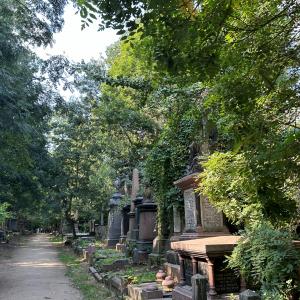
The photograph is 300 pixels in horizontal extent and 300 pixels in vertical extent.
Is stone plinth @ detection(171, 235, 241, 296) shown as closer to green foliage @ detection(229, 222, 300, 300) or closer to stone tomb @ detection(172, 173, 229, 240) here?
green foliage @ detection(229, 222, 300, 300)

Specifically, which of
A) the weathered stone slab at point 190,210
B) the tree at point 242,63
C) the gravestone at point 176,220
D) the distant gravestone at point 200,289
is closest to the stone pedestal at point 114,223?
the gravestone at point 176,220

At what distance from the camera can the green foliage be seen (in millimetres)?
5840

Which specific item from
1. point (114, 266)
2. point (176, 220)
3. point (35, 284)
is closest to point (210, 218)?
point (176, 220)

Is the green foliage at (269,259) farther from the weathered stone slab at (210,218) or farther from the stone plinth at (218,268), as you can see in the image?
the weathered stone slab at (210,218)

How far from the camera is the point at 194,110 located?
4.80 meters

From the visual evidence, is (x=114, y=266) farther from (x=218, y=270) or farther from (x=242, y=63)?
(x=242, y=63)

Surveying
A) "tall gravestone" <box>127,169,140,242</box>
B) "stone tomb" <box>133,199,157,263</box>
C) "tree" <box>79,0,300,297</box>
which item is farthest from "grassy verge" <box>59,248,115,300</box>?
"tree" <box>79,0,300,297</box>

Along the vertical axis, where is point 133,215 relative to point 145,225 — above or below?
above

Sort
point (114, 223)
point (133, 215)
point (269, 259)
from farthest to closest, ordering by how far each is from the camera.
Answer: point (114, 223) → point (133, 215) → point (269, 259)

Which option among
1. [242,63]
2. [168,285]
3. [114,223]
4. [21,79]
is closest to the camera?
[242,63]

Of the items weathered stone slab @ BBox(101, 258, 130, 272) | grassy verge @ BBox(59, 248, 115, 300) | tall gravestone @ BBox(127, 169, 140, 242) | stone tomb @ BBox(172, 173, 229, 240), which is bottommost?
grassy verge @ BBox(59, 248, 115, 300)

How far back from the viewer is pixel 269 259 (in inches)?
239

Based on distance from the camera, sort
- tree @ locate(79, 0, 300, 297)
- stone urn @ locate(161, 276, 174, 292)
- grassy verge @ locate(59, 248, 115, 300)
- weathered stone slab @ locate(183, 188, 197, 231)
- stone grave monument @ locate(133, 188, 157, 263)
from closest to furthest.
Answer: tree @ locate(79, 0, 300, 297), stone urn @ locate(161, 276, 174, 292), weathered stone slab @ locate(183, 188, 197, 231), grassy verge @ locate(59, 248, 115, 300), stone grave monument @ locate(133, 188, 157, 263)

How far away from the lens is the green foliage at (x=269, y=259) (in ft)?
19.2
